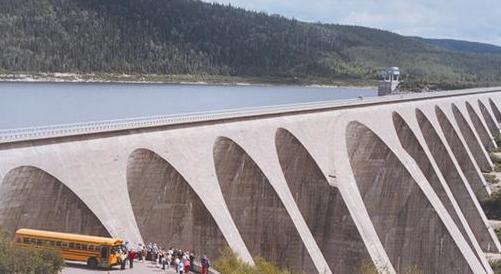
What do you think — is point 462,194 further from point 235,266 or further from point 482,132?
point 482,132

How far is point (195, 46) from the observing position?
133875 millimetres

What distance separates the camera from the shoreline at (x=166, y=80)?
83537 millimetres

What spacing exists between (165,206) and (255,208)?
12.9ft

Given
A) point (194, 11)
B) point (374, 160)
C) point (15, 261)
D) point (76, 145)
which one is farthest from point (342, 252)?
point (194, 11)

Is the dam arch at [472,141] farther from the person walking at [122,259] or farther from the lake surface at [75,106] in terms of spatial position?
the person walking at [122,259]

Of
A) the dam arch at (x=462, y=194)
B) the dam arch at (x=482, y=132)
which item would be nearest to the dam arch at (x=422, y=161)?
the dam arch at (x=462, y=194)

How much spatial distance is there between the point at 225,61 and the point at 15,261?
12167 centimetres

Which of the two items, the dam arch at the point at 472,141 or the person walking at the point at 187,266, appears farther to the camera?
the dam arch at the point at 472,141

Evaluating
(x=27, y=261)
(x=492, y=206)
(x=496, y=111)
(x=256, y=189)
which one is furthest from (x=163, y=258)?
(x=496, y=111)

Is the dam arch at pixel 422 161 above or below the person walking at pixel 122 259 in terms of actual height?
above

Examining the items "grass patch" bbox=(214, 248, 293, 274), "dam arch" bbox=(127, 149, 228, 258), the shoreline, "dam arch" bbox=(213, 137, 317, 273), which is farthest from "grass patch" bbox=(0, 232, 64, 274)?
the shoreline

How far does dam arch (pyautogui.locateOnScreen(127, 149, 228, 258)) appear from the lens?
69.5 feet

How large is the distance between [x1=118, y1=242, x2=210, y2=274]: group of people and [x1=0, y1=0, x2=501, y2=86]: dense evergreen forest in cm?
7123

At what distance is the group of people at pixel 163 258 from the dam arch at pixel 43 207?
0.91 meters
